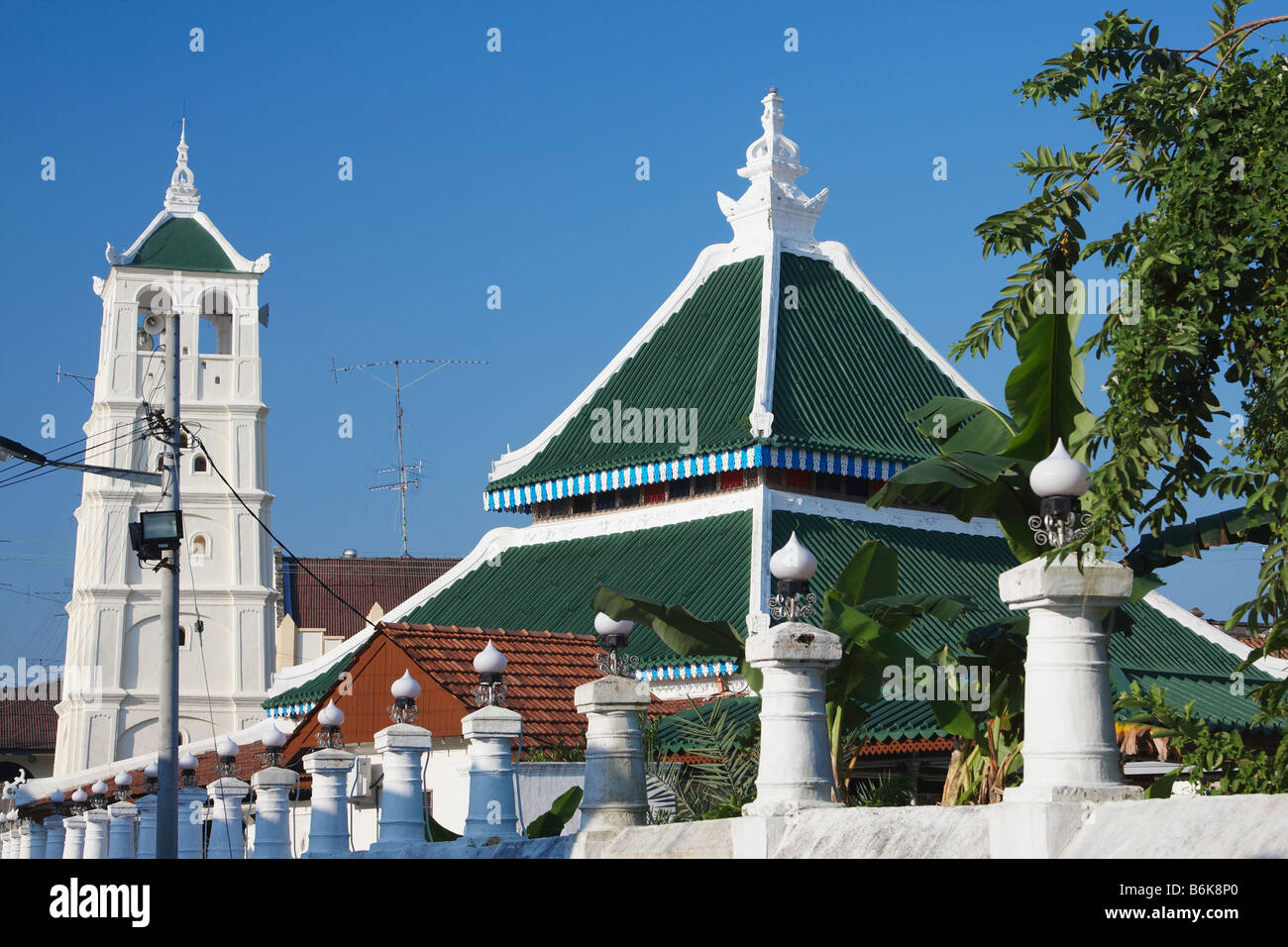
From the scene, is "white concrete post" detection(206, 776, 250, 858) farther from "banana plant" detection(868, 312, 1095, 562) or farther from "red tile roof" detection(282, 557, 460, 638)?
"red tile roof" detection(282, 557, 460, 638)

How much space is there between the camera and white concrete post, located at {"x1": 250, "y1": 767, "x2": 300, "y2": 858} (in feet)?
60.5

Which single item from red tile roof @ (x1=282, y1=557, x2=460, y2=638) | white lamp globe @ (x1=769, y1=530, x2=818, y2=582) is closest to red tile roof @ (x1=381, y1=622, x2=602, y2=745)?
white lamp globe @ (x1=769, y1=530, x2=818, y2=582)

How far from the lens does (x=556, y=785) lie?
18141 millimetres

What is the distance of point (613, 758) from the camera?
13.0 m

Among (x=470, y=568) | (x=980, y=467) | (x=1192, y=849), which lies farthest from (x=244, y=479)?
(x=1192, y=849)

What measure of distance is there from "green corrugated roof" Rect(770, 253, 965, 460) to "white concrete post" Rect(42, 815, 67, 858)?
48.0 ft

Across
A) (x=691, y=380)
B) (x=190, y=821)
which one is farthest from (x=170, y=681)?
(x=691, y=380)

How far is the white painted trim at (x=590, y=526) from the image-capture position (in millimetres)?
25875

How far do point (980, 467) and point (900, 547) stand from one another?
1354 cm

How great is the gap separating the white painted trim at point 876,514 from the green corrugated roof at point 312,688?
6.69 m

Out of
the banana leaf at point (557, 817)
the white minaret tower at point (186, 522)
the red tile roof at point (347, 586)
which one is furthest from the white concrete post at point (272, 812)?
the red tile roof at point (347, 586)

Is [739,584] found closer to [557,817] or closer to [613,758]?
[557,817]

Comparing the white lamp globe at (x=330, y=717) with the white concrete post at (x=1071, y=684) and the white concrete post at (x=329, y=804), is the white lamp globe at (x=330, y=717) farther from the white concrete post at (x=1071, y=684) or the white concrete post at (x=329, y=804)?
the white concrete post at (x=1071, y=684)
